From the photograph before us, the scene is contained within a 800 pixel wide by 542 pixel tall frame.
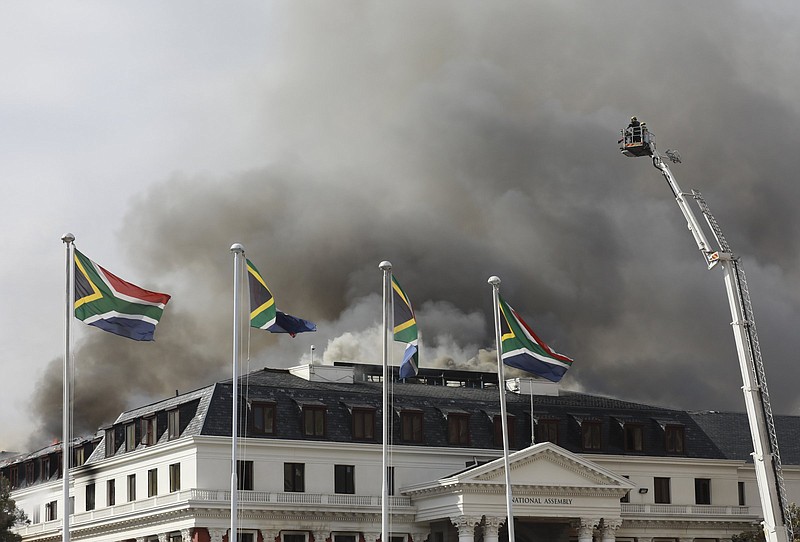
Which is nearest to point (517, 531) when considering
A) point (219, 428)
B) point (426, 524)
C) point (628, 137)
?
point (426, 524)

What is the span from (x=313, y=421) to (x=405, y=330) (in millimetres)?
30510

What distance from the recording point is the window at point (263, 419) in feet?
301

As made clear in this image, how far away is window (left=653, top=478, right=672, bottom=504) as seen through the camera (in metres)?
103

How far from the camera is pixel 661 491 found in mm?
103750

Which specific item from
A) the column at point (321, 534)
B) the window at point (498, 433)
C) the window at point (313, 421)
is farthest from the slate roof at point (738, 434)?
the column at point (321, 534)

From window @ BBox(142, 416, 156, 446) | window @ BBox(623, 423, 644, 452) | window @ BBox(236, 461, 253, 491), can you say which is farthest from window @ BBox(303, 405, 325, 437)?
window @ BBox(623, 423, 644, 452)

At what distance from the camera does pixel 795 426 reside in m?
116

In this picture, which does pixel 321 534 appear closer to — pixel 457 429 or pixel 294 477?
pixel 294 477

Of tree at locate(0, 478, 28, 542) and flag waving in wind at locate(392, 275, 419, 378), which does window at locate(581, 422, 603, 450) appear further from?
flag waving in wind at locate(392, 275, 419, 378)

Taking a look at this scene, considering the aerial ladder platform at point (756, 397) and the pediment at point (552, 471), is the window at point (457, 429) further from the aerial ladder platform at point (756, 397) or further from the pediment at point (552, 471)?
the aerial ladder platform at point (756, 397)

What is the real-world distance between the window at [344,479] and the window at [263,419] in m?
5.09

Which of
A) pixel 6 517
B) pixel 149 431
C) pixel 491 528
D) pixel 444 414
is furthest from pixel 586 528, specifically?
pixel 6 517

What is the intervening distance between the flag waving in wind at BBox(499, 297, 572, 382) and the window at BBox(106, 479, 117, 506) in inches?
1494

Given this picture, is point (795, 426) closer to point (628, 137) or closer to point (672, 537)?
point (672, 537)
